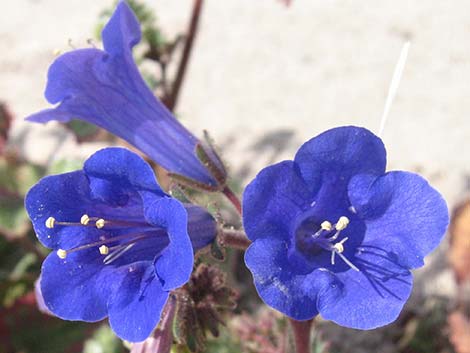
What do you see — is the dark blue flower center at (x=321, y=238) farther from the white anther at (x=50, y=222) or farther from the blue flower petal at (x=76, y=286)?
the white anther at (x=50, y=222)

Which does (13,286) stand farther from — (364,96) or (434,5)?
(434,5)

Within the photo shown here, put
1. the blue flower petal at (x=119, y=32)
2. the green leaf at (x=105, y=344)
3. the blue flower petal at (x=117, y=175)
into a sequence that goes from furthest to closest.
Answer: the green leaf at (x=105, y=344)
the blue flower petal at (x=119, y=32)
the blue flower petal at (x=117, y=175)

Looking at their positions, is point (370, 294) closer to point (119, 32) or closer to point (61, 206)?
point (61, 206)

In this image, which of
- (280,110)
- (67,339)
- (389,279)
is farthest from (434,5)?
(389,279)

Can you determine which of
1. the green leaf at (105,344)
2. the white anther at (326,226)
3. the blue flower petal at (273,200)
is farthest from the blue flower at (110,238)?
the green leaf at (105,344)

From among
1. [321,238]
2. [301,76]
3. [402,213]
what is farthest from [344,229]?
[301,76]

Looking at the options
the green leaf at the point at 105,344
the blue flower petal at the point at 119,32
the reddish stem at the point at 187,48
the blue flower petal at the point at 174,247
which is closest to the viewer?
the blue flower petal at the point at 174,247

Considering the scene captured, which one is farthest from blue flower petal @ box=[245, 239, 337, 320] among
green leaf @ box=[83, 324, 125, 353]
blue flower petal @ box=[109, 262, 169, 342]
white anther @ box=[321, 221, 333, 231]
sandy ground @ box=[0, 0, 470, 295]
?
sandy ground @ box=[0, 0, 470, 295]

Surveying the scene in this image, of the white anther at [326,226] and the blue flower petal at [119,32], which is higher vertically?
the blue flower petal at [119,32]

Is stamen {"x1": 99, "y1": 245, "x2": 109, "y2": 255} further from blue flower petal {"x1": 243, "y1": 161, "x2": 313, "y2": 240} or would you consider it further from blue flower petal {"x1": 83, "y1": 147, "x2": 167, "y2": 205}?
blue flower petal {"x1": 243, "y1": 161, "x2": 313, "y2": 240}
